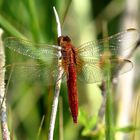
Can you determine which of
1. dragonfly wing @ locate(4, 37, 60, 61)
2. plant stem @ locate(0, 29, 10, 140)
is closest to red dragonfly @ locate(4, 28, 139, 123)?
dragonfly wing @ locate(4, 37, 60, 61)

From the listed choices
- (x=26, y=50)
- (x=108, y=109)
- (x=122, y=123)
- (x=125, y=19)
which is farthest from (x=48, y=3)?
(x=108, y=109)

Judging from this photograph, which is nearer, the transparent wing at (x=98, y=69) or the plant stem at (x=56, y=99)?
the plant stem at (x=56, y=99)

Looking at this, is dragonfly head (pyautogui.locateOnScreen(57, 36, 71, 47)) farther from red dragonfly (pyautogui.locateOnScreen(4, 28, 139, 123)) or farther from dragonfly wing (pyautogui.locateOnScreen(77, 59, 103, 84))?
dragonfly wing (pyautogui.locateOnScreen(77, 59, 103, 84))

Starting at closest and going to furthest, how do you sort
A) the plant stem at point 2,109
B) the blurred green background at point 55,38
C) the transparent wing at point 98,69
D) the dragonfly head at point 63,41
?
1. the plant stem at point 2,109
2. the dragonfly head at point 63,41
3. the transparent wing at point 98,69
4. the blurred green background at point 55,38

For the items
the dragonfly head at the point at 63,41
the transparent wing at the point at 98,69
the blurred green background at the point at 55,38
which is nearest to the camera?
the dragonfly head at the point at 63,41

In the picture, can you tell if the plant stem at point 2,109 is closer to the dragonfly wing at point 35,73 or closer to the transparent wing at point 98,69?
the dragonfly wing at point 35,73

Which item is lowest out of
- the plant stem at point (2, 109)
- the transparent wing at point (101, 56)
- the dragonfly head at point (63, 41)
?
Answer: the plant stem at point (2, 109)

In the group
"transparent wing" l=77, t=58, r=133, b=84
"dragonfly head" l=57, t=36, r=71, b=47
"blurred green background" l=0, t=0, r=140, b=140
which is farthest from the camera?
"blurred green background" l=0, t=0, r=140, b=140

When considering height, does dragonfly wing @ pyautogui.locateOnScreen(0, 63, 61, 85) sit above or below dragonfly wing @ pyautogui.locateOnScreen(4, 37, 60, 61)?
below

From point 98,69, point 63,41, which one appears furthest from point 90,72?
point 63,41

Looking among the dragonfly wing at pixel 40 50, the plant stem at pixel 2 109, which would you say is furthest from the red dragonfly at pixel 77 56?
the plant stem at pixel 2 109
